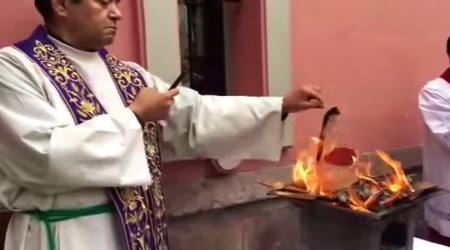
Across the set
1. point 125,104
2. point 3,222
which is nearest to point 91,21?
point 125,104

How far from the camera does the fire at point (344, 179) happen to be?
1.96 metres

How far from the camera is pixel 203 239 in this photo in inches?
118

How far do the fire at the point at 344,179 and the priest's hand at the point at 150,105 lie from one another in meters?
0.48

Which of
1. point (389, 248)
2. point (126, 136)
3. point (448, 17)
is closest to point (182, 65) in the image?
point (126, 136)

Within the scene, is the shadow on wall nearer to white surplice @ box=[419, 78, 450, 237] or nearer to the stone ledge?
the stone ledge

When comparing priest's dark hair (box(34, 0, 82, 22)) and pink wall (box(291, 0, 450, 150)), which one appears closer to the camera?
priest's dark hair (box(34, 0, 82, 22))

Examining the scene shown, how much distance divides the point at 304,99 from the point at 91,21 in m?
0.74

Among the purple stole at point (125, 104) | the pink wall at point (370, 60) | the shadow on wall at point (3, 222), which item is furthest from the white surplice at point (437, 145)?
the shadow on wall at point (3, 222)

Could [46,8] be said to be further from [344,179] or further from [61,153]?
[344,179]

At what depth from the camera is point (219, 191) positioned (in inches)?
120

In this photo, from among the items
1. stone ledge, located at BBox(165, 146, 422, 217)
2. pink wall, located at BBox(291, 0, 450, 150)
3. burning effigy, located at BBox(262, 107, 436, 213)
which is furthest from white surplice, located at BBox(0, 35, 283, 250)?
pink wall, located at BBox(291, 0, 450, 150)

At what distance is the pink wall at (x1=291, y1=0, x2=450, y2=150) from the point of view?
3387mm

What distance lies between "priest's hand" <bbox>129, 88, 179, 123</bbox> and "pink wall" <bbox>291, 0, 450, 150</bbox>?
1440 millimetres

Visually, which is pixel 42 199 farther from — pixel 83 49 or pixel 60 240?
pixel 83 49
